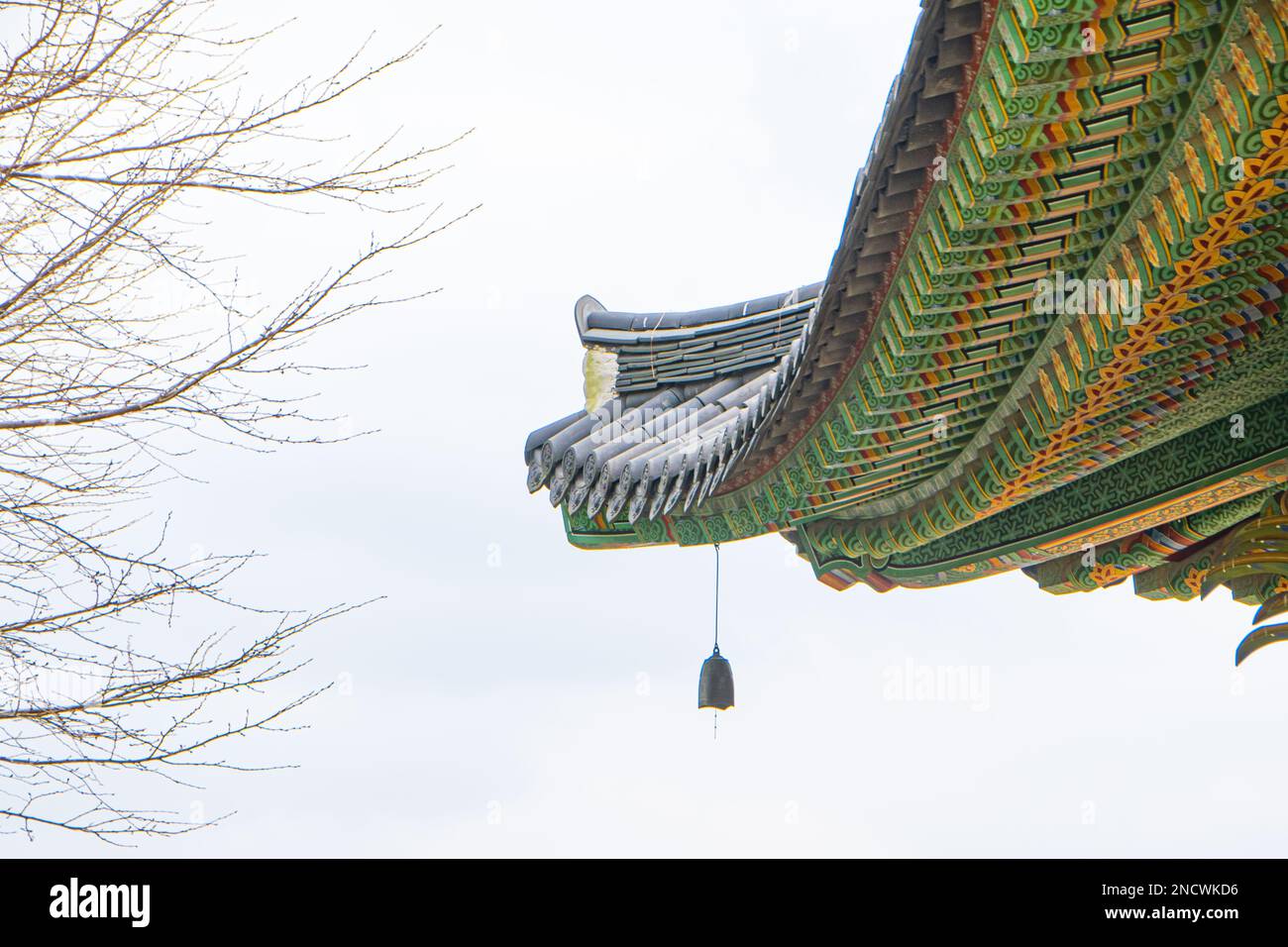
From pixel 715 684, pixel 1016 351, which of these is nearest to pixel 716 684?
pixel 715 684

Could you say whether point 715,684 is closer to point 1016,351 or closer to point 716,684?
point 716,684

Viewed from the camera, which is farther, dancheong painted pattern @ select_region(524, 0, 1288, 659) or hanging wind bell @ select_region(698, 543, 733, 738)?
hanging wind bell @ select_region(698, 543, 733, 738)

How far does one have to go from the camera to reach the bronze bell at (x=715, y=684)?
8.39 meters

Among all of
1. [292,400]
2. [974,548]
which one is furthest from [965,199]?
[974,548]

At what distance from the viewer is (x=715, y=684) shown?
8406 mm

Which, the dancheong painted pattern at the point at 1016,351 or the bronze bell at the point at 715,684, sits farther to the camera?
the bronze bell at the point at 715,684

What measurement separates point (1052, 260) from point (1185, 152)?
29.1 inches

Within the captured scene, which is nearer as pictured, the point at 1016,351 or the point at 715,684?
the point at 1016,351

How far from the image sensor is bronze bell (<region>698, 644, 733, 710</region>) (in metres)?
8.39

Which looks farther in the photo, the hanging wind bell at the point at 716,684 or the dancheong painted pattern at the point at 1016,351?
the hanging wind bell at the point at 716,684

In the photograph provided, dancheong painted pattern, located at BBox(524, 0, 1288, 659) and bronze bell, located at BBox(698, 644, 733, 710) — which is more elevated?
dancheong painted pattern, located at BBox(524, 0, 1288, 659)

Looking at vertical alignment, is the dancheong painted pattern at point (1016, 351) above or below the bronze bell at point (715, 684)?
above

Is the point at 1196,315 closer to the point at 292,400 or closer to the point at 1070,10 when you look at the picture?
the point at 1070,10

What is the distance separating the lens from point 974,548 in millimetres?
7777
